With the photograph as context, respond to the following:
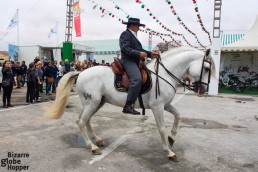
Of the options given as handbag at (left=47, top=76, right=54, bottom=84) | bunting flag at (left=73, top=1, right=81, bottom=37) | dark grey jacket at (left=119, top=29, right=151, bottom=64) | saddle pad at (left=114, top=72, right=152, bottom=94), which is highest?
bunting flag at (left=73, top=1, right=81, bottom=37)

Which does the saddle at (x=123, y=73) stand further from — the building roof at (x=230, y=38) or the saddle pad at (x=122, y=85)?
the building roof at (x=230, y=38)

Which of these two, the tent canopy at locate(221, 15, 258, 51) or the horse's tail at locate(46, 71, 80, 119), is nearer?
the horse's tail at locate(46, 71, 80, 119)

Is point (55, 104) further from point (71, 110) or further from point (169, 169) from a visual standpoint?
point (71, 110)

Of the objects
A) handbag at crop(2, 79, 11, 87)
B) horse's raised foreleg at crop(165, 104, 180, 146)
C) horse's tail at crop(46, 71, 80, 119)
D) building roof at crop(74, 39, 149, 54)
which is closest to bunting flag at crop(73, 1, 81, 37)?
handbag at crop(2, 79, 11, 87)

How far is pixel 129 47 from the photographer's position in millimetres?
4527

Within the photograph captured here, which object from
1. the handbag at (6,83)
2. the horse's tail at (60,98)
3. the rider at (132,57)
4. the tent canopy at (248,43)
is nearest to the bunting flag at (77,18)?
the handbag at (6,83)

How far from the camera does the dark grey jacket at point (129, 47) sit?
4438mm

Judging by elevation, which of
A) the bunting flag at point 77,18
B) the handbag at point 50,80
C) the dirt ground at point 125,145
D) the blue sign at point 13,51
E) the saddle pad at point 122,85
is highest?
the bunting flag at point 77,18

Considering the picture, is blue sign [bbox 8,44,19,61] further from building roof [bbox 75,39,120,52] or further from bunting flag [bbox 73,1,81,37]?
building roof [bbox 75,39,120,52]

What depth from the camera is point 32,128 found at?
622 cm

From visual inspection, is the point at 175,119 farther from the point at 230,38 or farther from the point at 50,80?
the point at 230,38

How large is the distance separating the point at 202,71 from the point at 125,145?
2.21 m

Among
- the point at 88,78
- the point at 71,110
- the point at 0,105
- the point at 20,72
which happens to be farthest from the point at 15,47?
the point at 88,78

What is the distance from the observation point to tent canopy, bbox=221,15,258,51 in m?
16.4
